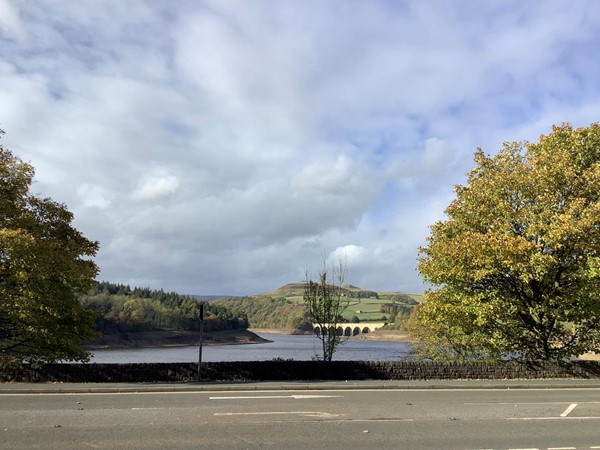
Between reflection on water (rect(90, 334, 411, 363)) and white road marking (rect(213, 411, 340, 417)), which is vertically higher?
white road marking (rect(213, 411, 340, 417))

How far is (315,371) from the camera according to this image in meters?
19.6

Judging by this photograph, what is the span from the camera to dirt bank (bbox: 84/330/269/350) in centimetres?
10812

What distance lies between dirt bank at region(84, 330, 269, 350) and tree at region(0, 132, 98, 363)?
83.8 meters

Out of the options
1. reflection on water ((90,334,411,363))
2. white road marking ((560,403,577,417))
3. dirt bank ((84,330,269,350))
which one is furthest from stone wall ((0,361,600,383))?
dirt bank ((84,330,269,350))

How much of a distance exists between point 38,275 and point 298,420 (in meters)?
10.9

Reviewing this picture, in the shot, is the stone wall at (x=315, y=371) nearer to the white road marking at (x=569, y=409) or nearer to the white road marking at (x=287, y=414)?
the white road marking at (x=569, y=409)

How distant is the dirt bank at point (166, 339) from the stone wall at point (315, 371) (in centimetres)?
8581

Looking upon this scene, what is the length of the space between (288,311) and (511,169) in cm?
15975

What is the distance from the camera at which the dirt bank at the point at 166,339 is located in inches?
4257

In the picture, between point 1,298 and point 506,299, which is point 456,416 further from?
point 1,298

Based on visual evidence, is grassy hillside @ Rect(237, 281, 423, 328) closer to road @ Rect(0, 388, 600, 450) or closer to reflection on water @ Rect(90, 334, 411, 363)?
reflection on water @ Rect(90, 334, 411, 363)

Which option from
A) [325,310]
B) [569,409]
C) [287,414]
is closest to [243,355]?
[325,310]

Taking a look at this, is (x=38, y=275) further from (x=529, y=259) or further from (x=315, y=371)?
(x=529, y=259)

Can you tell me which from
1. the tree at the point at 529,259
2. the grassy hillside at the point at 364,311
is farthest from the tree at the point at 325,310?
the grassy hillside at the point at 364,311
